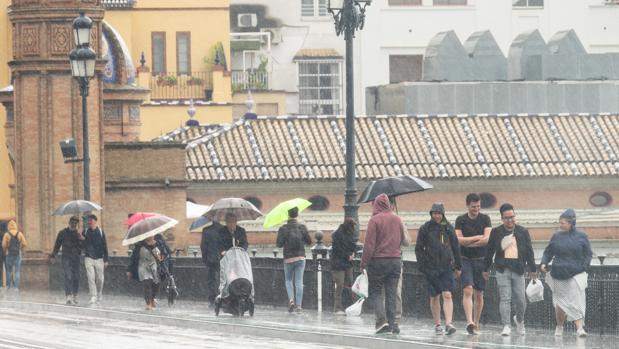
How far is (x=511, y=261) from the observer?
2822cm

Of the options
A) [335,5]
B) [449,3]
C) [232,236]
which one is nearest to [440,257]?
[232,236]

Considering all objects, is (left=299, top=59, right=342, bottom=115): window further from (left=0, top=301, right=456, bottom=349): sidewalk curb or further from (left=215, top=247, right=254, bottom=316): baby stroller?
(left=215, top=247, right=254, bottom=316): baby stroller

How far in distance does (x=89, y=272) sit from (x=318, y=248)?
427 cm

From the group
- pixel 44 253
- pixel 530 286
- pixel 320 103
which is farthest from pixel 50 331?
pixel 320 103

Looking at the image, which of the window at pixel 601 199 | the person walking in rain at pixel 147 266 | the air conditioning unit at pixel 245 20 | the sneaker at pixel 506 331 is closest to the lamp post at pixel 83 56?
the person walking in rain at pixel 147 266

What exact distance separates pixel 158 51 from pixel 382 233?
5889cm

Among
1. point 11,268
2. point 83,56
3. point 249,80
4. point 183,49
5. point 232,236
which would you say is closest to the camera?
Result: point 232,236

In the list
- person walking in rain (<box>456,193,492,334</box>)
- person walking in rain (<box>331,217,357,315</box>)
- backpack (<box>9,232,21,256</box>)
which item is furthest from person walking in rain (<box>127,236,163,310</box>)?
backpack (<box>9,232,21,256</box>)

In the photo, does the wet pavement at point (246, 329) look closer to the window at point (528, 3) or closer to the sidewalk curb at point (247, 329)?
the sidewalk curb at point (247, 329)

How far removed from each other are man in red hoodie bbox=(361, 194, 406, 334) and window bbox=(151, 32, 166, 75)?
190 ft

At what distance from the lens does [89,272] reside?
3828 centimetres

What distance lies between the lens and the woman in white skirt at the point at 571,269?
27719mm

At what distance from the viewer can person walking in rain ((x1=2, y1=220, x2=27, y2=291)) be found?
153 feet

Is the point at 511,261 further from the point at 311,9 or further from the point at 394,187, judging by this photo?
the point at 311,9
